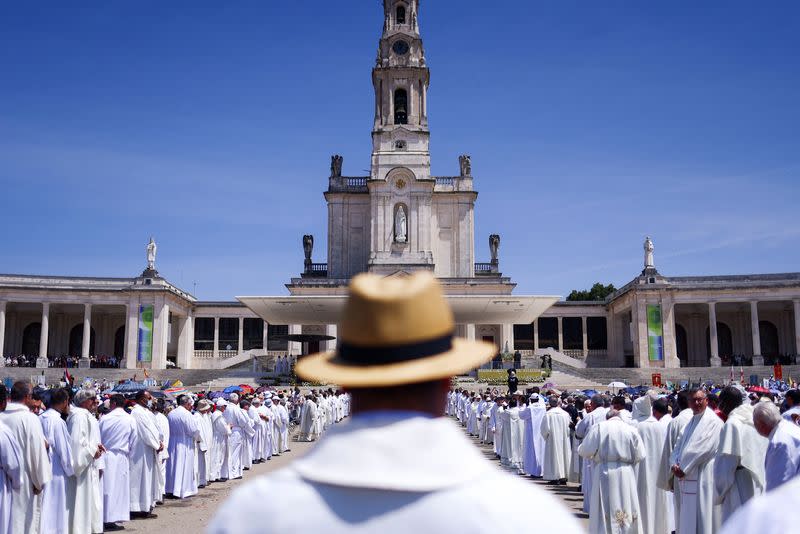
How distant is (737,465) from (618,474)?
2.24m

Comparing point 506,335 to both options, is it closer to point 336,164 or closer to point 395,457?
point 336,164

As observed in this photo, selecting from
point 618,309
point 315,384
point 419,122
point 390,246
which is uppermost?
point 419,122

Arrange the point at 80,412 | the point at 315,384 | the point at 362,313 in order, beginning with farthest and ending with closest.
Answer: the point at 315,384, the point at 80,412, the point at 362,313

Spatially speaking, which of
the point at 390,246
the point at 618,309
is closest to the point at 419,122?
the point at 390,246

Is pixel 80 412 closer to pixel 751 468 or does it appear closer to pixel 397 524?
pixel 751 468

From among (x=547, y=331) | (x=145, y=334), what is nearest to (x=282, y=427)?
(x=145, y=334)

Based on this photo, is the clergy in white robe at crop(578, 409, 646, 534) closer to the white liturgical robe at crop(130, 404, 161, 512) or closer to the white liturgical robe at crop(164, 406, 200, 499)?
the white liturgical robe at crop(130, 404, 161, 512)

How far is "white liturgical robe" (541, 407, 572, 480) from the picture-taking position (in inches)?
678

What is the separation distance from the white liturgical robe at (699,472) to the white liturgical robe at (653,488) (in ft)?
5.98

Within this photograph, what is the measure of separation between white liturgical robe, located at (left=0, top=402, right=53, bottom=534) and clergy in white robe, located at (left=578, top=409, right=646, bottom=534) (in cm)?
711

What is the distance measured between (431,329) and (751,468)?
268 inches

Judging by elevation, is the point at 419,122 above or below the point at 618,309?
above

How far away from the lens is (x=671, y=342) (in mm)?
57469

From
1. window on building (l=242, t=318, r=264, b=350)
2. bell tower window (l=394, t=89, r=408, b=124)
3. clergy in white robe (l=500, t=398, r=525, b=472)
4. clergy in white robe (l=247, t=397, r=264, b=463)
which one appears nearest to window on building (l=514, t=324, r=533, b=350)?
bell tower window (l=394, t=89, r=408, b=124)
